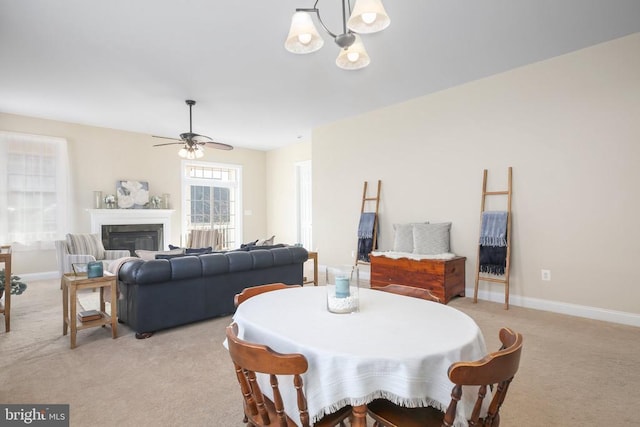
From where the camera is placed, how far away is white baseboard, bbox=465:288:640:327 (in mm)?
3283

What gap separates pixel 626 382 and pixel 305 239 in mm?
6328

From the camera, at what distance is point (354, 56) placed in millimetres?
2088

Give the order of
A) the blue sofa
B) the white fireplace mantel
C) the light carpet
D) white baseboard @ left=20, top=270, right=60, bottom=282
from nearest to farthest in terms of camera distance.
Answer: the light carpet, the blue sofa, white baseboard @ left=20, top=270, right=60, bottom=282, the white fireplace mantel

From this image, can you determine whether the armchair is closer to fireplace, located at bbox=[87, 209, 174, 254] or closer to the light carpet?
fireplace, located at bbox=[87, 209, 174, 254]

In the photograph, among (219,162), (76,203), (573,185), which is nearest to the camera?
(573,185)

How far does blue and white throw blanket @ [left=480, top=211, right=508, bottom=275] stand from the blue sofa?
2463 mm

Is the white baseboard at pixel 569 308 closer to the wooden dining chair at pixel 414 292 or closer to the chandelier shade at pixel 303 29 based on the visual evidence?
the wooden dining chair at pixel 414 292

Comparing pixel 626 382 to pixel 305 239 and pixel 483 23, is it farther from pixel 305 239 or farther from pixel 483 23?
pixel 305 239

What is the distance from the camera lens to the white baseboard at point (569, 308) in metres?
3.28

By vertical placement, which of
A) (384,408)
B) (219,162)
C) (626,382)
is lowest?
(626,382)

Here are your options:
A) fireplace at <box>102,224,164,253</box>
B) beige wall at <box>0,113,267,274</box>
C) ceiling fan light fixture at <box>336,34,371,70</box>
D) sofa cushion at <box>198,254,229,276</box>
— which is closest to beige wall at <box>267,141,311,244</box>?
beige wall at <box>0,113,267,274</box>

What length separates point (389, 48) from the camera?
11.2 ft

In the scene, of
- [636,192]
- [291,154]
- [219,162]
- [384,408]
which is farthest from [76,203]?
[636,192]

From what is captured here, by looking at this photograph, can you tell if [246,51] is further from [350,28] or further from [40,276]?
[40,276]
